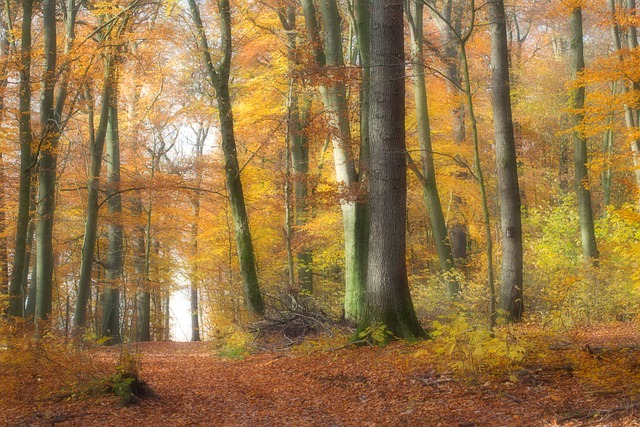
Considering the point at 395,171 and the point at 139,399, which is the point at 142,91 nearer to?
the point at 395,171

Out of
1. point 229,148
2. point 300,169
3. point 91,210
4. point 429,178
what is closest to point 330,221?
point 300,169

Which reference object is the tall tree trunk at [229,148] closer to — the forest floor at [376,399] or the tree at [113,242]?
the forest floor at [376,399]

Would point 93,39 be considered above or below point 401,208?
above

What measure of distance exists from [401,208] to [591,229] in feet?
23.3


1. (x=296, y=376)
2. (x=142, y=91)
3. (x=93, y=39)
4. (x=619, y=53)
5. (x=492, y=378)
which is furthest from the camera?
(x=142, y=91)

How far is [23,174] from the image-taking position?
10.5 metres

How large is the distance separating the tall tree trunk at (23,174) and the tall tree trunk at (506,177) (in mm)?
7741

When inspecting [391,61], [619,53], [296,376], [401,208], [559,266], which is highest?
[619,53]

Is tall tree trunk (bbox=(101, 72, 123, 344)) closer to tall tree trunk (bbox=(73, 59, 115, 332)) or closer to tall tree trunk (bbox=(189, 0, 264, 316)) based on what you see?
tall tree trunk (bbox=(73, 59, 115, 332))

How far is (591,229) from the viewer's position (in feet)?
46.6

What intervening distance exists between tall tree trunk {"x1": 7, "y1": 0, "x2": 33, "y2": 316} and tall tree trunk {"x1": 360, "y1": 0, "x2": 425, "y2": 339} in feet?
18.7

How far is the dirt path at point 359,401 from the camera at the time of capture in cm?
524

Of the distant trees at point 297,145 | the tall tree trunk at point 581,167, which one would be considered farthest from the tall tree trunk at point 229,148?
the tall tree trunk at point 581,167

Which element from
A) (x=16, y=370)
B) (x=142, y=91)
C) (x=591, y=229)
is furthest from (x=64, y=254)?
(x=591, y=229)
